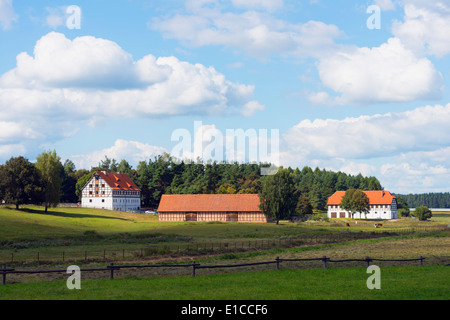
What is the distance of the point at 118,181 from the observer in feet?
504

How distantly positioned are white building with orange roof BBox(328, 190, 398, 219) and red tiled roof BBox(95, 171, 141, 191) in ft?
213

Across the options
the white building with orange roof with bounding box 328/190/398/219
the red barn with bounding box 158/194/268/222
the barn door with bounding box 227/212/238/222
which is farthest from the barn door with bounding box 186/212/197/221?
the white building with orange roof with bounding box 328/190/398/219

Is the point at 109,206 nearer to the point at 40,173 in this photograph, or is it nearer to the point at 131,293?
the point at 40,173

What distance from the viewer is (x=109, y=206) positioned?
5861 inches

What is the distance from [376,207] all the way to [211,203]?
220 feet

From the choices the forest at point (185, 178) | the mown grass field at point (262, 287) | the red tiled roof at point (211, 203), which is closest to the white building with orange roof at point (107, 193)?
the forest at point (185, 178)

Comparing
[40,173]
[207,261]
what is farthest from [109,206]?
[207,261]

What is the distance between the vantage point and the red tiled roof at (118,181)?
492 feet

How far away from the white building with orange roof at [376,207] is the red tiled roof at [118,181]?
65.0 meters

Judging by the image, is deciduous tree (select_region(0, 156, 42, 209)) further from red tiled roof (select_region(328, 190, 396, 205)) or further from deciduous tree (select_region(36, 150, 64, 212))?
red tiled roof (select_region(328, 190, 396, 205))

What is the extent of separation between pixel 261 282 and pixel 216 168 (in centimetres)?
15324

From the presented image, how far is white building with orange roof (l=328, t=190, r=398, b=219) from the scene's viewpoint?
161250 mm

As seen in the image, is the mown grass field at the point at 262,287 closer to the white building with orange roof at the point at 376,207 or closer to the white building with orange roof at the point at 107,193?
the white building with orange roof at the point at 107,193
